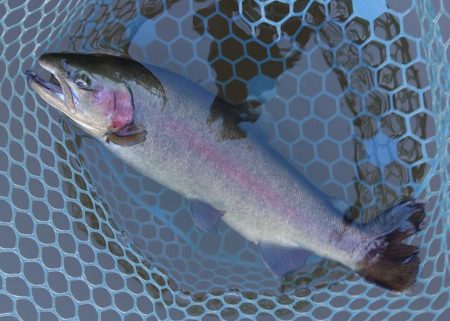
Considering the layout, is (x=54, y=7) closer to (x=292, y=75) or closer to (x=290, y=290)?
(x=292, y=75)

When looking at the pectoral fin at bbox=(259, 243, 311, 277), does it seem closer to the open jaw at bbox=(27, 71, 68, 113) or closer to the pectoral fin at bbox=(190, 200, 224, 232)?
the pectoral fin at bbox=(190, 200, 224, 232)

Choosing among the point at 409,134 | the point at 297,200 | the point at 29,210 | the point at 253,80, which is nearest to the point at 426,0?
the point at 409,134

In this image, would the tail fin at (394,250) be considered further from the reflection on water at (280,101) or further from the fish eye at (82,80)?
the fish eye at (82,80)

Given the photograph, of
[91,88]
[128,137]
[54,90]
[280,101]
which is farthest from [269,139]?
[54,90]

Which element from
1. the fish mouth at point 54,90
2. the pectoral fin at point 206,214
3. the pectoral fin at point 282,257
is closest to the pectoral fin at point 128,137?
the fish mouth at point 54,90

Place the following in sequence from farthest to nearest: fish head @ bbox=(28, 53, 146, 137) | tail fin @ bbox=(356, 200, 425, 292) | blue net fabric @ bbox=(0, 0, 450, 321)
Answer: blue net fabric @ bbox=(0, 0, 450, 321)
tail fin @ bbox=(356, 200, 425, 292)
fish head @ bbox=(28, 53, 146, 137)

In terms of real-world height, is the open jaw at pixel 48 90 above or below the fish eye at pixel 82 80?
below

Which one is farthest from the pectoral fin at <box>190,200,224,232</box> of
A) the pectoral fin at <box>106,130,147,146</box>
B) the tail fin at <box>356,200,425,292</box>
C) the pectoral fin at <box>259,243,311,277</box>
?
the tail fin at <box>356,200,425,292</box>
